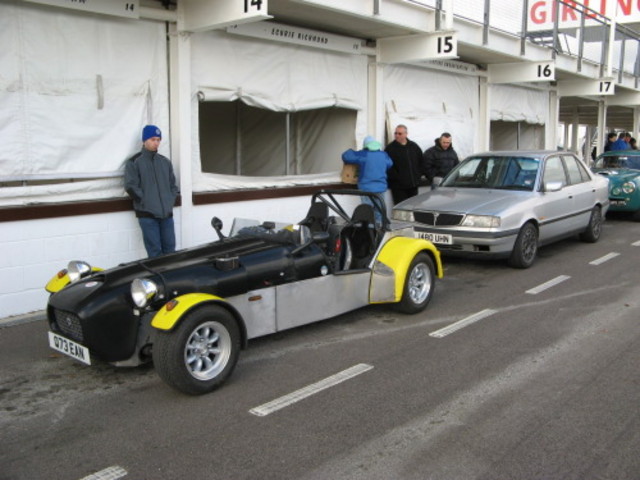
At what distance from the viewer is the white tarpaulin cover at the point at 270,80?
28.2 ft

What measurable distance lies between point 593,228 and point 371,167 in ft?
13.0

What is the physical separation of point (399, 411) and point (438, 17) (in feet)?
27.0

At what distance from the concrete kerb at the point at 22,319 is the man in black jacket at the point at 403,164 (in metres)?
6.55

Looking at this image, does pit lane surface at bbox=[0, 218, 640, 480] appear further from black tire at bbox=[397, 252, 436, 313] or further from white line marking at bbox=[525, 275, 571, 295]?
white line marking at bbox=[525, 275, 571, 295]

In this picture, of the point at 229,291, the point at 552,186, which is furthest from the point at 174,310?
the point at 552,186

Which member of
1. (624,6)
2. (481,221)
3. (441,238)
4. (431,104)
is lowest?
(441,238)

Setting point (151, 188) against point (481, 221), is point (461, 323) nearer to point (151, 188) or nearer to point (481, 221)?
point (481, 221)

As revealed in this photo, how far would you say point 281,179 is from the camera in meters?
10.1

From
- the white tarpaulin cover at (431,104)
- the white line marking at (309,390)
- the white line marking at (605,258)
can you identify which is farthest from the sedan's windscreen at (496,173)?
the white line marking at (309,390)

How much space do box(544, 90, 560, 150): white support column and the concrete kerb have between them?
50.1 ft

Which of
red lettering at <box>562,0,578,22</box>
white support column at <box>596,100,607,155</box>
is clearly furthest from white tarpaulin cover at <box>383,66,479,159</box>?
white support column at <box>596,100,607,155</box>

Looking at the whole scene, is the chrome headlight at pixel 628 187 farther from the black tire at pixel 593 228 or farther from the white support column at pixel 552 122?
the white support column at pixel 552 122

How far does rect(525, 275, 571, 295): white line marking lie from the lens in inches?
297

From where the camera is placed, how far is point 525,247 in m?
8.77
